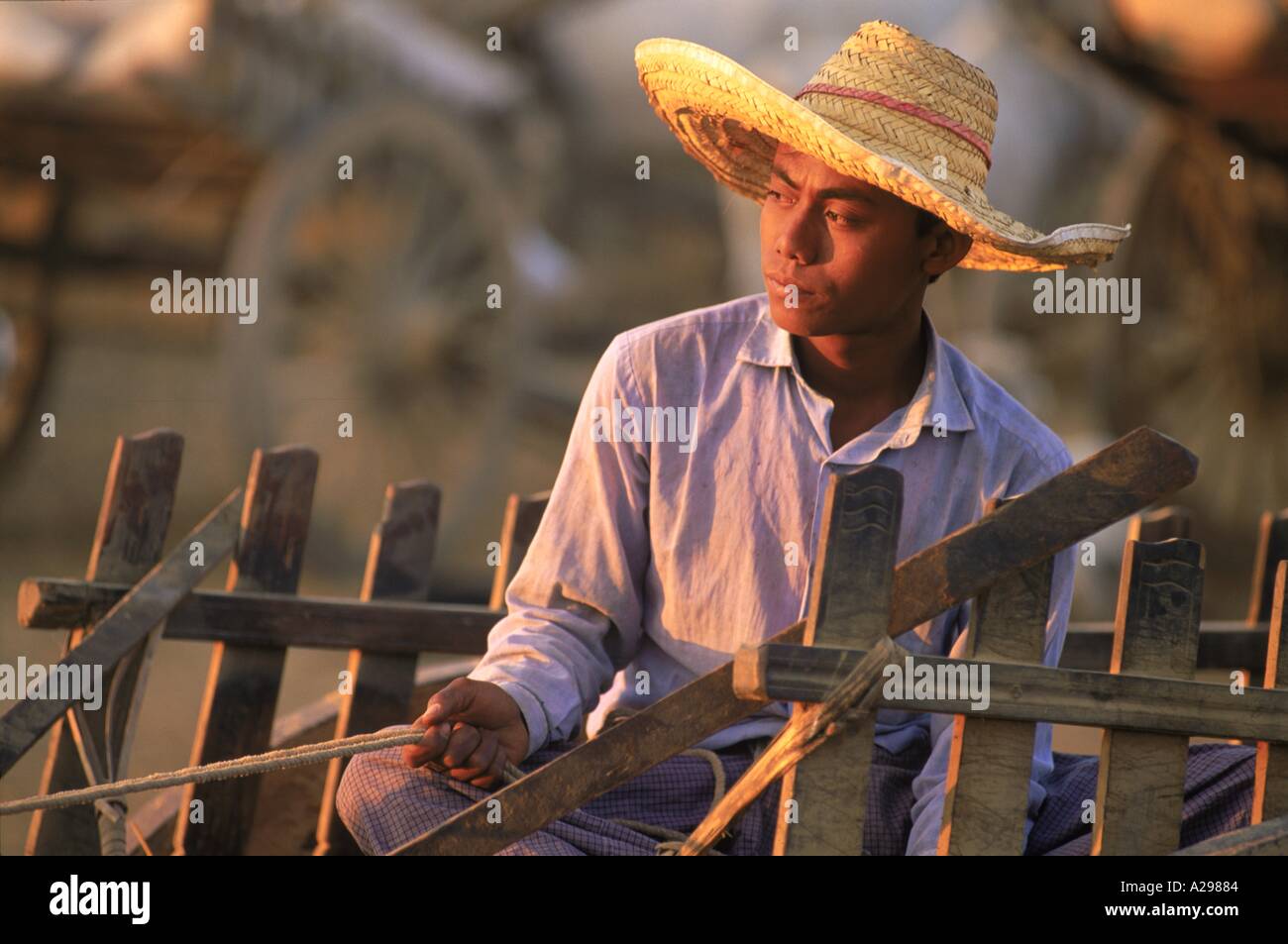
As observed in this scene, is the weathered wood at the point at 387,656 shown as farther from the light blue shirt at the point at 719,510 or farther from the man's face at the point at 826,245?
the man's face at the point at 826,245

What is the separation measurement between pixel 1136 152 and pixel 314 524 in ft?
9.81

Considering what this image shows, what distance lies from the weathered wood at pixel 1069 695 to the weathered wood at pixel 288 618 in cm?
104

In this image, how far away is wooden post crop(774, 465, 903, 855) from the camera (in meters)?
1.62

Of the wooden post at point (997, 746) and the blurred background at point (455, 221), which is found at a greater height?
the blurred background at point (455, 221)

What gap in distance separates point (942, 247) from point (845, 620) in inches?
27.2

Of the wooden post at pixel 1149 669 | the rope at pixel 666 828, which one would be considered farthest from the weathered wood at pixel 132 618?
the wooden post at pixel 1149 669

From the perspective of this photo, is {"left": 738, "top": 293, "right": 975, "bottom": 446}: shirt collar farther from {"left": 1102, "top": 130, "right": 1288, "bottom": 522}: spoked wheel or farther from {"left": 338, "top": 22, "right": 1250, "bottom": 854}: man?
{"left": 1102, "top": 130, "right": 1288, "bottom": 522}: spoked wheel

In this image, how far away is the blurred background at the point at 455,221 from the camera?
5.15 metres

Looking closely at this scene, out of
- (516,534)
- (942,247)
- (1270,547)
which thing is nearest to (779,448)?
(942,247)

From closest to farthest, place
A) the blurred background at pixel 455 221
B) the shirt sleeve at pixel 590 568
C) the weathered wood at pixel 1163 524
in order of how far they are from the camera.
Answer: the shirt sleeve at pixel 590 568 < the weathered wood at pixel 1163 524 < the blurred background at pixel 455 221

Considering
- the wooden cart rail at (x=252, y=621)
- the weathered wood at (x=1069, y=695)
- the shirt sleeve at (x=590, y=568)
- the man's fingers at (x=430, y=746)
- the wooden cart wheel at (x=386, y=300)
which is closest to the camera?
the weathered wood at (x=1069, y=695)

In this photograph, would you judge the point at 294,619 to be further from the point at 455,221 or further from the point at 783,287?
the point at 455,221

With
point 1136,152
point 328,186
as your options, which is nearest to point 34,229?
point 328,186

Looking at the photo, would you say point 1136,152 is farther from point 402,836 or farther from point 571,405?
point 402,836
